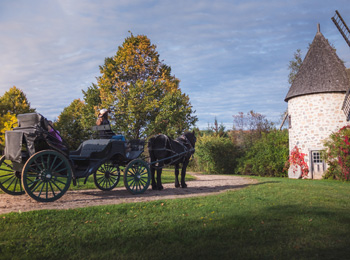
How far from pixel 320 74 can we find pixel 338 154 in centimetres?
568

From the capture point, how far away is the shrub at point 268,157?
22.6 meters

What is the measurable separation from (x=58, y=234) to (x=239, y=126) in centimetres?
3393

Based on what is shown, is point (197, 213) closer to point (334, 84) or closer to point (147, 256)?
point (147, 256)

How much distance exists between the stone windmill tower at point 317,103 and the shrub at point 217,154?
5.28m

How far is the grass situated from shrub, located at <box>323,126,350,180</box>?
12594 mm

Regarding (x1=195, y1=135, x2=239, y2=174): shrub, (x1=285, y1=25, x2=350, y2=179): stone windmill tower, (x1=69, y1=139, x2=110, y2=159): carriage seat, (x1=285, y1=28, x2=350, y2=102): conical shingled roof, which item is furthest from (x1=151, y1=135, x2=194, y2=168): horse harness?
(x1=195, y1=135, x2=239, y2=174): shrub

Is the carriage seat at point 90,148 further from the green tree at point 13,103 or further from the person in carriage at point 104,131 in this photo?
the green tree at point 13,103

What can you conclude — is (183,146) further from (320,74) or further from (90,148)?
(320,74)

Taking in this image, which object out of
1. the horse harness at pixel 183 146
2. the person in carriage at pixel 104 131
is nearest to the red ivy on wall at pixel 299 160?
the horse harness at pixel 183 146

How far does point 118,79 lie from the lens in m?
23.8

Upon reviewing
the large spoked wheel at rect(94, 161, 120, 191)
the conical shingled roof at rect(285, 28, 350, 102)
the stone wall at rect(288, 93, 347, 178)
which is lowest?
the large spoked wheel at rect(94, 161, 120, 191)

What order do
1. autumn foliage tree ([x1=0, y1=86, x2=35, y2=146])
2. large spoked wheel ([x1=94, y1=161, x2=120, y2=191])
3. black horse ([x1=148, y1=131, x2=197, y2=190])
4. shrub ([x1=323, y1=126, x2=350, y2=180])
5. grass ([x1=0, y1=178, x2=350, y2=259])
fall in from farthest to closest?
autumn foliage tree ([x1=0, y1=86, x2=35, y2=146]) < shrub ([x1=323, y1=126, x2=350, y2=180]) < black horse ([x1=148, y1=131, x2=197, y2=190]) < large spoked wheel ([x1=94, y1=161, x2=120, y2=191]) < grass ([x1=0, y1=178, x2=350, y2=259])

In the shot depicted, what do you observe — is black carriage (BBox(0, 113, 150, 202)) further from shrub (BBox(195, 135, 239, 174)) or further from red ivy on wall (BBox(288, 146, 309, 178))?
shrub (BBox(195, 135, 239, 174))

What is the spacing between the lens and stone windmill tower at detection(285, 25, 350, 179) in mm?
19688
